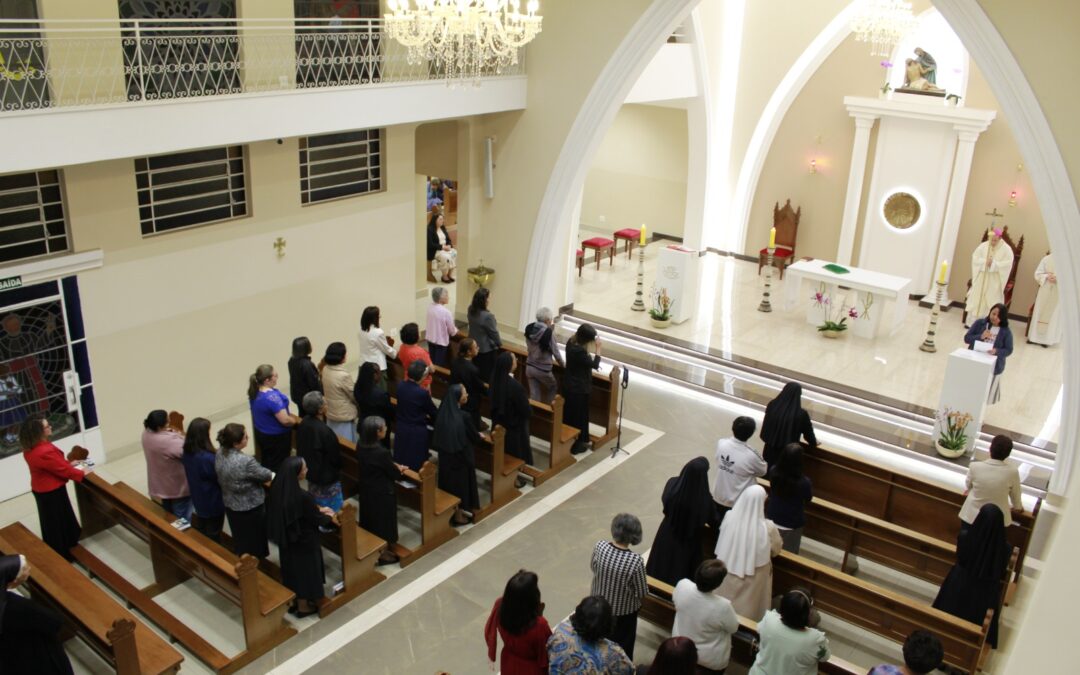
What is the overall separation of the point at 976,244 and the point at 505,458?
37.1ft

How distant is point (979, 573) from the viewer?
7008 mm

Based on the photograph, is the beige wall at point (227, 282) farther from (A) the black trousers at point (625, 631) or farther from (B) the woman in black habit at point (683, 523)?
(A) the black trousers at point (625, 631)

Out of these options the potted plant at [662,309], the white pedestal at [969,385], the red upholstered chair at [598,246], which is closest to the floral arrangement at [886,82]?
the red upholstered chair at [598,246]

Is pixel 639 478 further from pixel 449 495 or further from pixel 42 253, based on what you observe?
pixel 42 253

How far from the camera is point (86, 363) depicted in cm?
973

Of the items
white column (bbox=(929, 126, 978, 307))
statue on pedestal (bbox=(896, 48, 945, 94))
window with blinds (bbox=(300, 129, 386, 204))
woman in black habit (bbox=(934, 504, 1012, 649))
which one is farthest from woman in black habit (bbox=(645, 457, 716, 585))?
statue on pedestal (bbox=(896, 48, 945, 94))

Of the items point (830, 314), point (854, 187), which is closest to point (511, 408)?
point (830, 314)

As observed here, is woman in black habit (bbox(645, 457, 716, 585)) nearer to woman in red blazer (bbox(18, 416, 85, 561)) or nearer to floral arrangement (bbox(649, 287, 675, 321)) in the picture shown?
woman in red blazer (bbox(18, 416, 85, 561))

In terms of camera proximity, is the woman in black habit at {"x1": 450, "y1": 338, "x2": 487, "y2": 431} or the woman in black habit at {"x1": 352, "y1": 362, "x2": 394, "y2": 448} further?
the woman in black habit at {"x1": 450, "y1": 338, "x2": 487, "y2": 431}

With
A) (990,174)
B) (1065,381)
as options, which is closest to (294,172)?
(1065,381)

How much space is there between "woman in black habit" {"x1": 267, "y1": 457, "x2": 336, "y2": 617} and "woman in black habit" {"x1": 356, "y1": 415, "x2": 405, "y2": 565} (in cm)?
43

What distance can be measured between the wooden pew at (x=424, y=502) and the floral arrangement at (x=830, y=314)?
847cm

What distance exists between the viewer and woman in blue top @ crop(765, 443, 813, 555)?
7445 millimetres

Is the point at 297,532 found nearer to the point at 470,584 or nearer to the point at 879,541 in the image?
the point at 470,584
